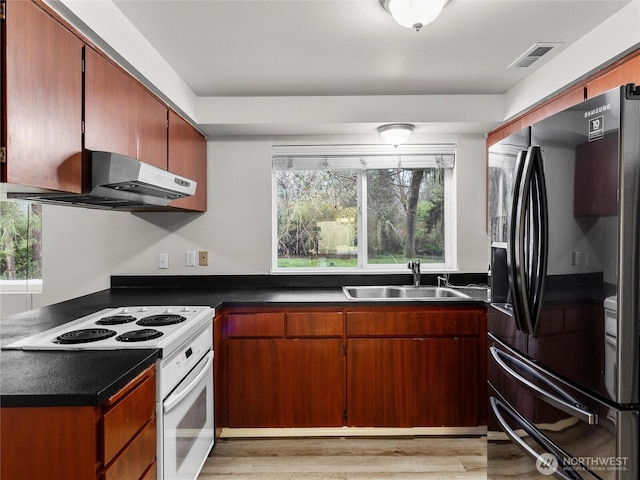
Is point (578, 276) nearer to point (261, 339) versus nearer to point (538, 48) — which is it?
point (538, 48)

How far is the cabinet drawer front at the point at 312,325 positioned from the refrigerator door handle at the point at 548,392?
1.02m

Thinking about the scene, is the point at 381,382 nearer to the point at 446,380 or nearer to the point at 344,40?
the point at 446,380

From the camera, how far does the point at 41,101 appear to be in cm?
136

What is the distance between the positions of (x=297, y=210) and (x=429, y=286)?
3.92ft

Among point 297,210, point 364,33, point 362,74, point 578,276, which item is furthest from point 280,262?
point 578,276

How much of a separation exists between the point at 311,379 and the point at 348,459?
49 centimetres

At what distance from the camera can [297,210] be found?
3357mm

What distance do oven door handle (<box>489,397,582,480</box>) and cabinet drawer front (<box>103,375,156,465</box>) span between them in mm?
1385

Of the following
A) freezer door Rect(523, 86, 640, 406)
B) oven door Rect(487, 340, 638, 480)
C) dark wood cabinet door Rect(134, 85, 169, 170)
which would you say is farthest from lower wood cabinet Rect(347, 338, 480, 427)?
dark wood cabinet door Rect(134, 85, 169, 170)

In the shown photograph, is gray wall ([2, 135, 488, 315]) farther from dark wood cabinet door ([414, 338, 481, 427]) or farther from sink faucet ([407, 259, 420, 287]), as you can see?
dark wood cabinet door ([414, 338, 481, 427])

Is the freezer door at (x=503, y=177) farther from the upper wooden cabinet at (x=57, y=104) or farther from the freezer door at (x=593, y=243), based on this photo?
the upper wooden cabinet at (x=57, y=104)

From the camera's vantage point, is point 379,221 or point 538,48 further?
point 379,221

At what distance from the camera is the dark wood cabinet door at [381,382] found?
8.55 feet

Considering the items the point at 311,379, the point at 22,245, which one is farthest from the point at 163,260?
the point at 311,379
